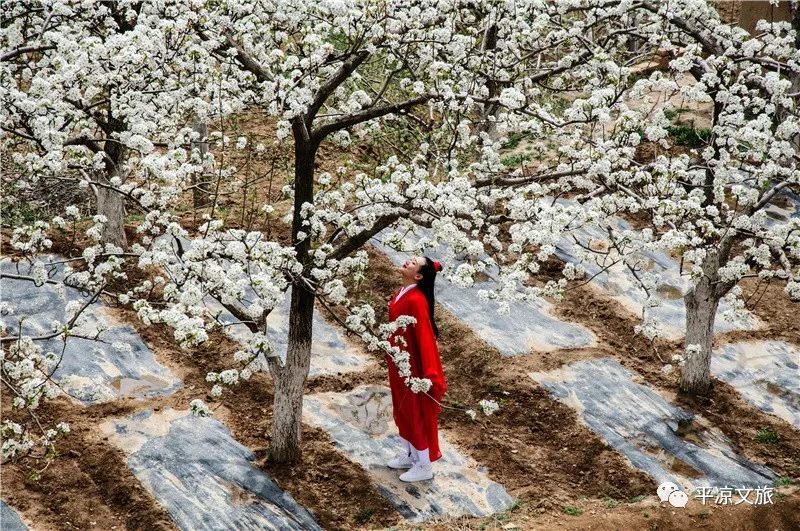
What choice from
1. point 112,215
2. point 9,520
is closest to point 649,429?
point 9,520

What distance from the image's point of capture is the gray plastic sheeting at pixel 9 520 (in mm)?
7875

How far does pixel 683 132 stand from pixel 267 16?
446 inches

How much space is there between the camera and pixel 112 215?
1185 centimetres

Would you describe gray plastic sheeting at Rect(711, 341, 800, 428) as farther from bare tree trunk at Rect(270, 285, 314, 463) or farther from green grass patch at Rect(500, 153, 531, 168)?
bare tree trunk at Rect(270, 285, 314, 463)

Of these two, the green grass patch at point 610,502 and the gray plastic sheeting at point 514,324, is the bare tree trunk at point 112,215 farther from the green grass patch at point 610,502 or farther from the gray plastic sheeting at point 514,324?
the green grass patch at point 610,502

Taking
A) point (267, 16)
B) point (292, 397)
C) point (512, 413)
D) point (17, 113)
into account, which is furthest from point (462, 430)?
point (17, 113)

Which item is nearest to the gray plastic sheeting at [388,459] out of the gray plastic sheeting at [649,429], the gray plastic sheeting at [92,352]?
the gray plastic sheeting at [649,429]

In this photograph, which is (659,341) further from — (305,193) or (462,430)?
(305,193)

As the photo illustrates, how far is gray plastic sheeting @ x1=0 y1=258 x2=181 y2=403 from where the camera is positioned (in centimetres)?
1017

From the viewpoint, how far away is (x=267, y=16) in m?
9.05

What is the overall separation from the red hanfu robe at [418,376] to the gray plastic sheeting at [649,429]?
2463mm

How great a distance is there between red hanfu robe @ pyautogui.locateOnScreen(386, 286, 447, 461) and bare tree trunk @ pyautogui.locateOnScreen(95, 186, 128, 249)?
4752mm

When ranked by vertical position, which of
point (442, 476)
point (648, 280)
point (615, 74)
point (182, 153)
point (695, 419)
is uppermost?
point (615, 74)

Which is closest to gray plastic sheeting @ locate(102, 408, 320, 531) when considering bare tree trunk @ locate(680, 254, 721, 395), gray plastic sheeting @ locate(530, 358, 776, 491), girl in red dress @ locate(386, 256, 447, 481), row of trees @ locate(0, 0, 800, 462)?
row of trees @ locate(0, 0, 800, 462)
